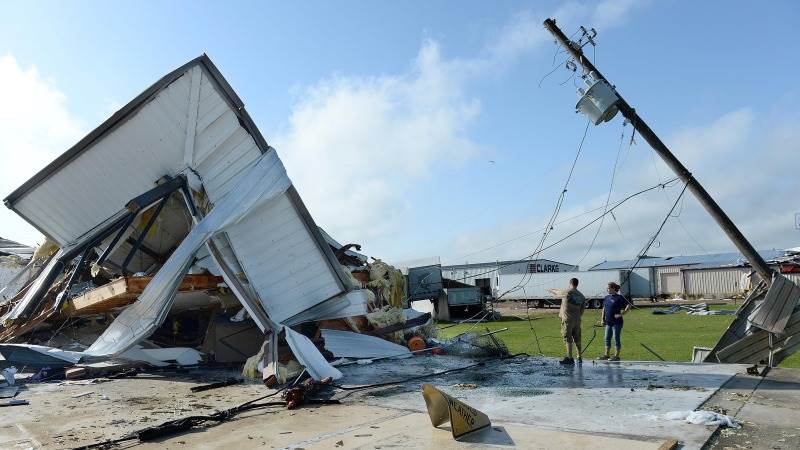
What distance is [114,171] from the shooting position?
10.9 meters

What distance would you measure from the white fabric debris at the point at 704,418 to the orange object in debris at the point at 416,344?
7.98 m

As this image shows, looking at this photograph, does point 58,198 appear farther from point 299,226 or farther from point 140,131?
point 299,226

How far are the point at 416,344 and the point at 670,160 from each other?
6.89 meters

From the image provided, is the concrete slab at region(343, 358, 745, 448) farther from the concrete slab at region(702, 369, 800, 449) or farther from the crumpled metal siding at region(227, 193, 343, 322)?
the crumpled metal siding at region(227, 193, 343, 322)

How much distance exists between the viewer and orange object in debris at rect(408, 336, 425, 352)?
13.6m

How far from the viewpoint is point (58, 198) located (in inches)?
438

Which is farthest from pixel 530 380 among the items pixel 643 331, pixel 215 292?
pixel 643 331

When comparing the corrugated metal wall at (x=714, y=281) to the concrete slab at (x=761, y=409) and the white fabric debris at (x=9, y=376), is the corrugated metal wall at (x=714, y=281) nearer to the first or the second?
the concrete slab at (x=761, y=409)

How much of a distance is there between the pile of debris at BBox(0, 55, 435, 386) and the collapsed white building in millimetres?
23

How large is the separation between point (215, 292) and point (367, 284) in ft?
13.0

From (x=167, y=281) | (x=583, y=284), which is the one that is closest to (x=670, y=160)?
(x=167, y=281)

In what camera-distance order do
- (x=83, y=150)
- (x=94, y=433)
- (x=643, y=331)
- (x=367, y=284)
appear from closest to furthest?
(x=94, y=433) < (x=83, y=150) < (x=367, y=284) < (x=643, y=331)

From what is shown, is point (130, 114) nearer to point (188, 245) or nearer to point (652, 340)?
point (188, 245)

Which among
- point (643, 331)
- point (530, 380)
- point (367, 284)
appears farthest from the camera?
point (643, 331)
